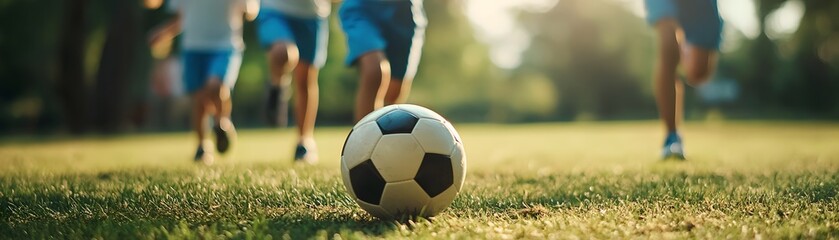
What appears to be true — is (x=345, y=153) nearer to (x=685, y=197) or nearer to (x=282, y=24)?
(x=685, y=197)

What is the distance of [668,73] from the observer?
5.68 metres

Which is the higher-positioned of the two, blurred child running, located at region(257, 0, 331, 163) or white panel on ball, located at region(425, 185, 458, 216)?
blurred child running, located at region(257, 0, 331, 163)

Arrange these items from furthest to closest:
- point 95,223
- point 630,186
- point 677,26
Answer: point 677,26, point 630,186, point 95,223

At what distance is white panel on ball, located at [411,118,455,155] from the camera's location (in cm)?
270

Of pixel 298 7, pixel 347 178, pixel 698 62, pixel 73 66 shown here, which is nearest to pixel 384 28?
pixel 298 7

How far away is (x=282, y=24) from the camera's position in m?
→ 5.88

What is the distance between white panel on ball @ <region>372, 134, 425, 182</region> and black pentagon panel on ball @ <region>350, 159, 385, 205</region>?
0.07ft

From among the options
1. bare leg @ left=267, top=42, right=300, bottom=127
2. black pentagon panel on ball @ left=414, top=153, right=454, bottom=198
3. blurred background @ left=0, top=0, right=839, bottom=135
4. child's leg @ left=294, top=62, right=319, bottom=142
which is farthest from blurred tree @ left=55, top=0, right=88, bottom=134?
black pentagon panel on ball @ left=414, top=153, right=454, bottom=198

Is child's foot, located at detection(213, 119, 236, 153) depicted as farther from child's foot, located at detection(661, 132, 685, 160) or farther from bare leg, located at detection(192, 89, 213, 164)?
child's foot, located at detection(661, 132, 685, 160)

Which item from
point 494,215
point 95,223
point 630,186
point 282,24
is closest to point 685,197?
point 630,186

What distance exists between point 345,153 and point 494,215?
24.0 inches

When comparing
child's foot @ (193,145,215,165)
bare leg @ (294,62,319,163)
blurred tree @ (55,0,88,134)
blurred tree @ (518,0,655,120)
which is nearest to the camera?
bare leg @ (294,62,319,163)

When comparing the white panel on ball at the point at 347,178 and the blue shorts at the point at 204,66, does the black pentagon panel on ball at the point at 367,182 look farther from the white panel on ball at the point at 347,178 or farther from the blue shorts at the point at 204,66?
the blue shorts at the point at 204,66

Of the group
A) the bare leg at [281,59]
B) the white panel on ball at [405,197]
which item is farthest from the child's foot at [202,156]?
the white panel on ball at [405,197]
